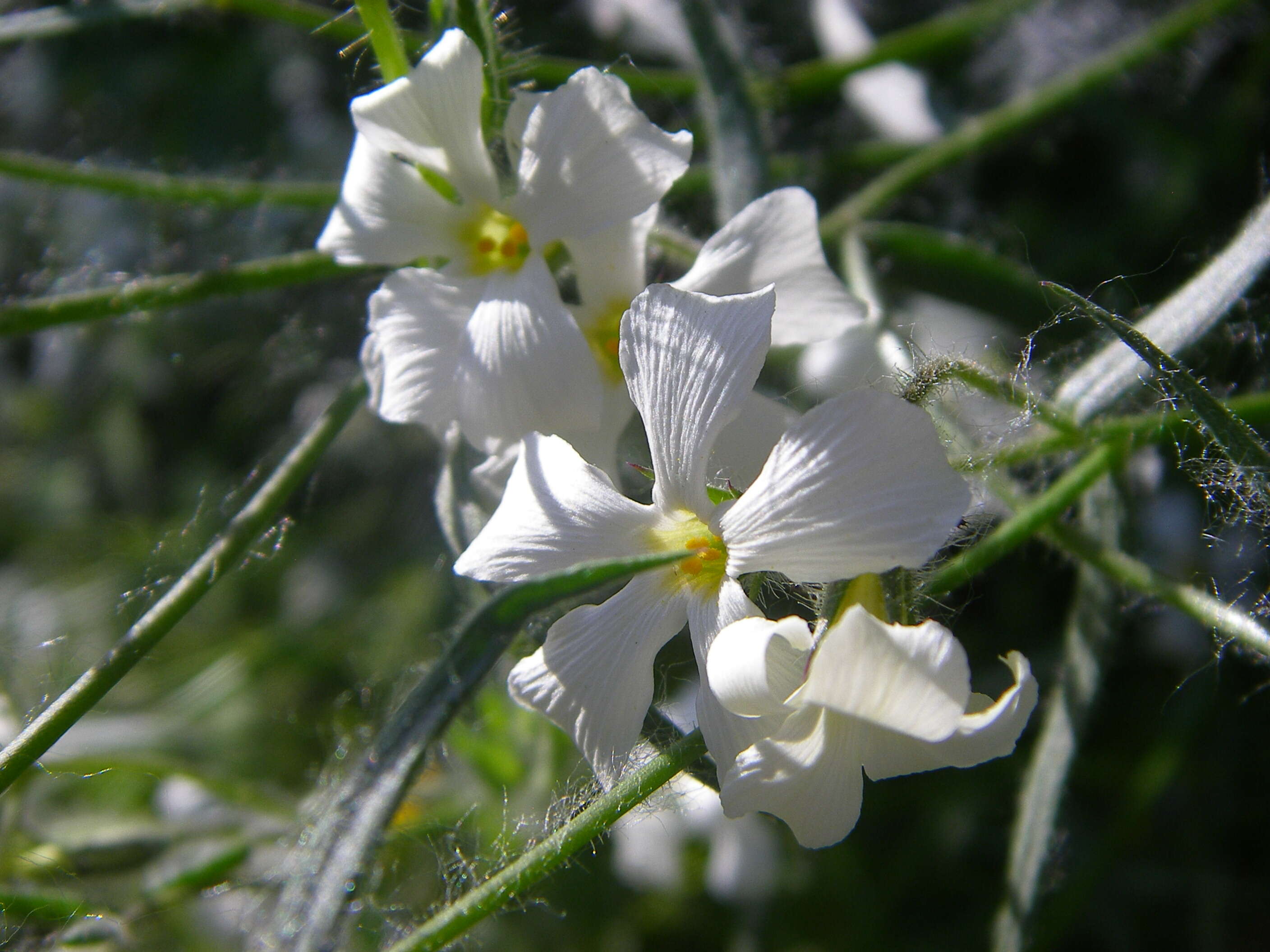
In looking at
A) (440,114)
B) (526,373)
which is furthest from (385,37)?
(526,373)

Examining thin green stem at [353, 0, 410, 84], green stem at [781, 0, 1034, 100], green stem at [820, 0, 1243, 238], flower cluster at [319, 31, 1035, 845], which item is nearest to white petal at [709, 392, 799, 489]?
flower cluster at [319, 31, 1035, 845]

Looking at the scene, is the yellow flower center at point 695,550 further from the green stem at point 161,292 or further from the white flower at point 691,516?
the green stem at point 161,292

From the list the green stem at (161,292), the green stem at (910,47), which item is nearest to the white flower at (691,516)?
the green stem at (161,292)

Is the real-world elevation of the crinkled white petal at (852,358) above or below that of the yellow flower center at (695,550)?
below

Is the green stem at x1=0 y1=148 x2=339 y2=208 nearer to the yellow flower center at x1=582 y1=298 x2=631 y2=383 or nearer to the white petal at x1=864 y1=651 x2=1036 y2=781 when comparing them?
the yellow flower center at x1=582 y1=298 x2=631 y2=383

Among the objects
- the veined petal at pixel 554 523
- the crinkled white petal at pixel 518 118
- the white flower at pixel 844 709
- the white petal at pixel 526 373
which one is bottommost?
the white flower at pixel 844 709

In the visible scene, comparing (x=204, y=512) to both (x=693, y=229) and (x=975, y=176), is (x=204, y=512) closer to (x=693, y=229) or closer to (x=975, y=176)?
(x=693, y=229)
